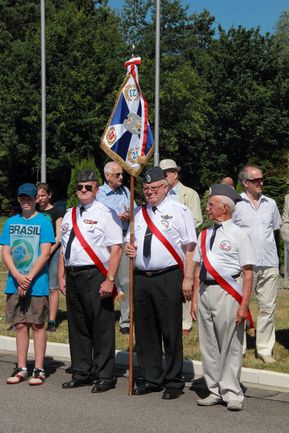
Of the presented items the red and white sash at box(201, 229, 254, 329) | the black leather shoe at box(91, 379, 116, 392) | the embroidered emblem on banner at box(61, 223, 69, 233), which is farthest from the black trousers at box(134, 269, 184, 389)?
the embroidered emblem on banner at box(61, 223, 69, 233)

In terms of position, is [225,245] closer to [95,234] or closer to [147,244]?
[147,244]

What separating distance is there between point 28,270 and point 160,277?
1382 mm

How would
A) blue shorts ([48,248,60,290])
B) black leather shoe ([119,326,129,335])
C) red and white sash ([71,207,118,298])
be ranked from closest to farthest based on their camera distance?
red and white sash ([71,207,118,298])
black leather shoe ([119,326,129,335])
blue shorts ([48,248,60,290])

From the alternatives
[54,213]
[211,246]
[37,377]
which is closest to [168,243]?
[211,246]

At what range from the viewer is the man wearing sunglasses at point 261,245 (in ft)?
28.7

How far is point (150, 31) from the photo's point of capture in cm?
6712

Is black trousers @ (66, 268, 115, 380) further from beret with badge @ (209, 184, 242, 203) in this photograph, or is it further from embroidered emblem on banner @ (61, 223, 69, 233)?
beret with badge @ (209, 184, 242, 203)

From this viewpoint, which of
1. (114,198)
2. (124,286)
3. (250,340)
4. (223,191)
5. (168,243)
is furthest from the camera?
(124,286)


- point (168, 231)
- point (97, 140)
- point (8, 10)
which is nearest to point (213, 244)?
point (168, 231)

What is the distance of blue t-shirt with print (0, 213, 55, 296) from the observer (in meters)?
8.05

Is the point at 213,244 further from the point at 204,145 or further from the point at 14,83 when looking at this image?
the point at 204,145

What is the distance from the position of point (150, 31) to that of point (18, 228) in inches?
2402

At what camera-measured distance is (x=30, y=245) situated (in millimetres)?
8062

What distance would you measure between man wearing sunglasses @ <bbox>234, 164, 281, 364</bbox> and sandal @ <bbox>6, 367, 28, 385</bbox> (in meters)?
2.48
